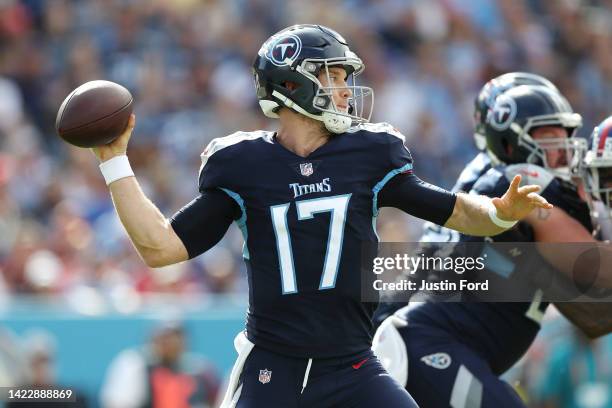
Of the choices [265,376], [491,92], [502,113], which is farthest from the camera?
[491,92]

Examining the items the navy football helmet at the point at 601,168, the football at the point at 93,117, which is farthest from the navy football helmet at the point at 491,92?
the football at the point at 93,117

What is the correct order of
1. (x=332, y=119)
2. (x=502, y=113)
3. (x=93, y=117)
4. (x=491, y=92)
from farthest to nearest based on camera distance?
1. (x=491, y=92)
2. (x=502, y=113)
3. (x=332, y=119)
4. (x=93, y=117)

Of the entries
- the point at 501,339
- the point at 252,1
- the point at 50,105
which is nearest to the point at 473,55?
the point at 252,1

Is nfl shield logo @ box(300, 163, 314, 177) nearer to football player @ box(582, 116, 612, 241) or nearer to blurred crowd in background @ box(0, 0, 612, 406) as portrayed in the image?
football player @ box(582, 116, 612, 241)

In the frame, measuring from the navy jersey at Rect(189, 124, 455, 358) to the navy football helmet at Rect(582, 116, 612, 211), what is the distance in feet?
3.34

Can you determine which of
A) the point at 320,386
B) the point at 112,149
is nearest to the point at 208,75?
the point at 112,149

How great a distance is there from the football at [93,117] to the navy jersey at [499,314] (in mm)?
1730

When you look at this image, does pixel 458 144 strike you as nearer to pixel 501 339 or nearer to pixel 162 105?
pixel 162 105

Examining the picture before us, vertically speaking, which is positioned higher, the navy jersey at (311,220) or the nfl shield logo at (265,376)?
the navy jersey at (311,220)

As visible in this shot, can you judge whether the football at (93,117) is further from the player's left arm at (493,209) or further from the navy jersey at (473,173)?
the navy jersey at (473,173)

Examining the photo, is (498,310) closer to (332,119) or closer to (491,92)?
(491,92)

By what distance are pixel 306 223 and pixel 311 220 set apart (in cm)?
2

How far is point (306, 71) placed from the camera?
4.54m

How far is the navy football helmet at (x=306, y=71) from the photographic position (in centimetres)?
452
